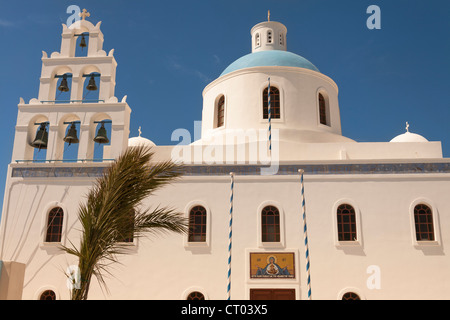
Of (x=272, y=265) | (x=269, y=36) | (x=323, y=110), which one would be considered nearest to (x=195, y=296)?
(x=272, y=265)

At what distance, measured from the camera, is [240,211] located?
12.5 meters

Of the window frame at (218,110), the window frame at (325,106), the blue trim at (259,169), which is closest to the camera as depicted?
the blue trim at (259,169)

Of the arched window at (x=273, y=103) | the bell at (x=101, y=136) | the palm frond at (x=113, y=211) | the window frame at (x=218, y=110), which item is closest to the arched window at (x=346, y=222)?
the arched window at (x=273, y=103)

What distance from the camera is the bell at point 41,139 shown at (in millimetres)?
13141

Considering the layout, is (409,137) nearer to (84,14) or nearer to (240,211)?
(240,211)

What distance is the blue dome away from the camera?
52.6 feet

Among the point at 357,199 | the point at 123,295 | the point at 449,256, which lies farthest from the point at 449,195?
the point at 123,295

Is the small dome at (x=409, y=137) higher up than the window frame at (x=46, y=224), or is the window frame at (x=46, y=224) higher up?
the small dome at (x=409, y=137)

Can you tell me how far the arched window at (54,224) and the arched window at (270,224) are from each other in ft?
17.9

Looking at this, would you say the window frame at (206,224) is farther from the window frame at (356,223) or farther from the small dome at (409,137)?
the small dome at (409,137)

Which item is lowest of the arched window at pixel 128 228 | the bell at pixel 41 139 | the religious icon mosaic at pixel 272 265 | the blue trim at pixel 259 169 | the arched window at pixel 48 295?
the arched window at pixel 48 295

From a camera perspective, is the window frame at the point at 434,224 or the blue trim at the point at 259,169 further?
the blue trim at the point at 259,169


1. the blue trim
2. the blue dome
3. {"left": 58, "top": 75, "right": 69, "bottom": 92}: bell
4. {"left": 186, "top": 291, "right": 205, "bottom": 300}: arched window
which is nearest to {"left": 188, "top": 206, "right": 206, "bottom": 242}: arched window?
the blue trim
